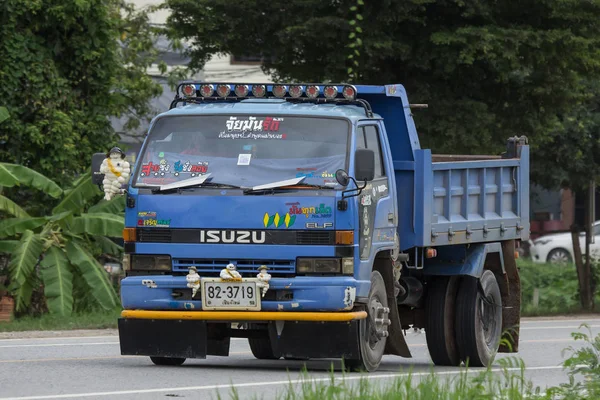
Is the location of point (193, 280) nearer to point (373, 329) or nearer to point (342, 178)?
point (342, 178)

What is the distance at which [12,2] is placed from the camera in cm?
2186

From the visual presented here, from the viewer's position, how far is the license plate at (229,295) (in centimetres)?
1149

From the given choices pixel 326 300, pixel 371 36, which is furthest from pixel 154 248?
pixel 371 36

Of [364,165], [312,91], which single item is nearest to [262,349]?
[312,91]

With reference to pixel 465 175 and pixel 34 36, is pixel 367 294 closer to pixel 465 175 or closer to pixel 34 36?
pixel 465 175

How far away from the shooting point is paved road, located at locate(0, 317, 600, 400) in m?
10.1

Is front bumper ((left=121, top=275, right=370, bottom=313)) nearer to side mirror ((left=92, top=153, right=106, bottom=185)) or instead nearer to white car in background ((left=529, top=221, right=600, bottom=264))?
side mirror ((left=92, top=153, right=106, bottom=185))

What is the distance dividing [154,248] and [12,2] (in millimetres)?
11177

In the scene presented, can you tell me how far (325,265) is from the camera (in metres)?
11.5

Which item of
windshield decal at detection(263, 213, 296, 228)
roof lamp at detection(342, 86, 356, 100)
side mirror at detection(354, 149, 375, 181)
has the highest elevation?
roof lamp at detection(342, 86, 356, 100)

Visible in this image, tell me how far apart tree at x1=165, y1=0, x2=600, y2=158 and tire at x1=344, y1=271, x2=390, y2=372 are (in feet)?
26.8

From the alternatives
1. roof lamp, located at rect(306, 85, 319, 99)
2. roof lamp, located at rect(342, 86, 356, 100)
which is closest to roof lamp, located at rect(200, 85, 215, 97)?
roof lamp, located at rect(306, 85, 319, 99)

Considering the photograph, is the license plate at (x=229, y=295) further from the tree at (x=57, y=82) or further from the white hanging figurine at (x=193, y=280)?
the tree at (x=57, y=82)

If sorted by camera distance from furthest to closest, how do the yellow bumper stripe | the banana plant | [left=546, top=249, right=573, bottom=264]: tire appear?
[left=546, top=249, right=573, bottom=264]: tire → the banana plant → the yellow bumper stripe
